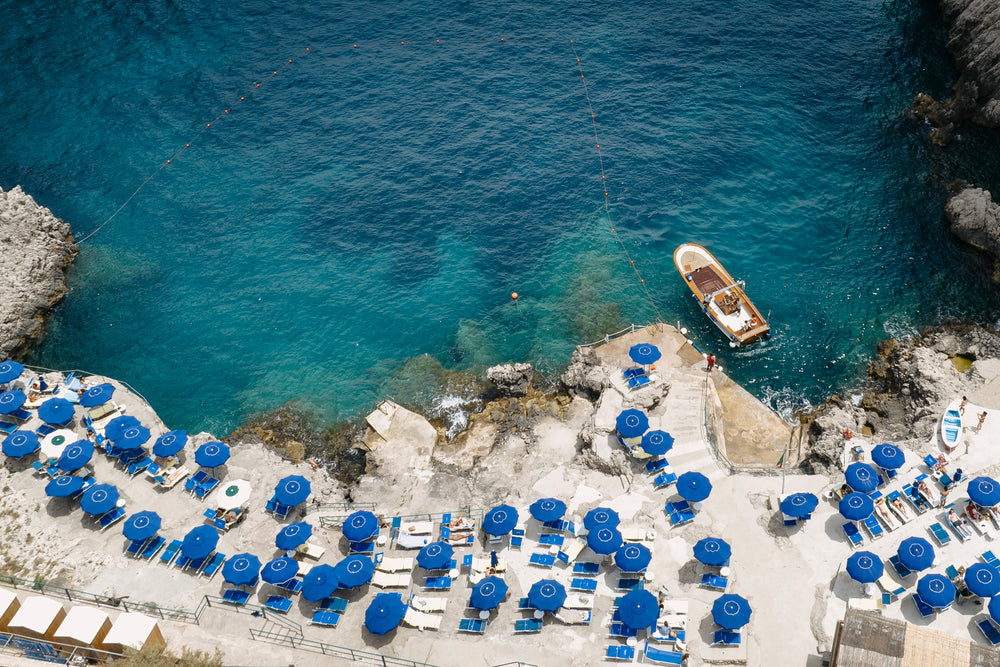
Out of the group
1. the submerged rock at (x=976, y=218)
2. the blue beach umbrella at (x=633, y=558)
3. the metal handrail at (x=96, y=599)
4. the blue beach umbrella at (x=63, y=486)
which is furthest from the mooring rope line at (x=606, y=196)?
the blue beach umbrella at (x=63, y=486)

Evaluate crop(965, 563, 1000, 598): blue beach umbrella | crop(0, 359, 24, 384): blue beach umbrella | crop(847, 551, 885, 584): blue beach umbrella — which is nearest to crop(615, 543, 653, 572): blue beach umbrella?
crop(847, 551, 885, 584): blue beach umbrella

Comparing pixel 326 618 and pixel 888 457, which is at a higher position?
pixel 888 457

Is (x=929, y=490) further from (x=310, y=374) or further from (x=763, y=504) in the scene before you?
(x=310, y=374)

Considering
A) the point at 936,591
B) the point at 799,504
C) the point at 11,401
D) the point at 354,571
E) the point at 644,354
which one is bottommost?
the point at 354,571

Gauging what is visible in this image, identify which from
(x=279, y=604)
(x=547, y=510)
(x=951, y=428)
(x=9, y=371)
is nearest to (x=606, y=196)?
(x=951, y=428)

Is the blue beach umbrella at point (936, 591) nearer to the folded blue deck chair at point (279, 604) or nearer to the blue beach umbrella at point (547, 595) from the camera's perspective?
the blue beach umbrella at point (547, 595)

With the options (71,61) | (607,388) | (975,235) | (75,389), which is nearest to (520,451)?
(607,388)

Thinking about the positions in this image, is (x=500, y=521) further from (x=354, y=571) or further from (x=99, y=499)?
(x=99, y=499)
